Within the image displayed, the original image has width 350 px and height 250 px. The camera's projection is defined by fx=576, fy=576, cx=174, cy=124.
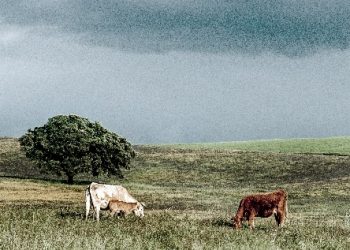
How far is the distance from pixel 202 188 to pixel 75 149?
56.5 ft

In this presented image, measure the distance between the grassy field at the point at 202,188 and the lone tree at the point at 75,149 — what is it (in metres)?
2.58

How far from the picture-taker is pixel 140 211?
26.0 meters

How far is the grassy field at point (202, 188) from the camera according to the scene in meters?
16.5

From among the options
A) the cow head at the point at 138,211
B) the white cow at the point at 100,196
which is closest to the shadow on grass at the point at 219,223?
the cow head at the point at 138,211

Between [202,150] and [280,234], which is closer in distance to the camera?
[280,234]

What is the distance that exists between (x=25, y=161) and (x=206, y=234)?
85.5 metres

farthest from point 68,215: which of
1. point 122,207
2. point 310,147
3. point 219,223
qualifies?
point 310,147

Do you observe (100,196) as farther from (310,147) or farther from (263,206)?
(310,147)

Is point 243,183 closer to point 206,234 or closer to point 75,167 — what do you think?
point 75,167

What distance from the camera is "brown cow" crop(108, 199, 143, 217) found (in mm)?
24672

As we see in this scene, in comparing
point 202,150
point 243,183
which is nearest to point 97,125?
point 243,183

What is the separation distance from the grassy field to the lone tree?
2.58 meters

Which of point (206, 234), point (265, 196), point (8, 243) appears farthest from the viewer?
point (265, 196)

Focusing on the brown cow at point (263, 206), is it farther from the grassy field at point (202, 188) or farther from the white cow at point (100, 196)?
the white cow at point (100, 196)
